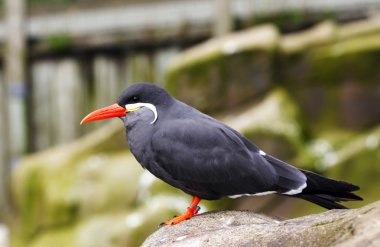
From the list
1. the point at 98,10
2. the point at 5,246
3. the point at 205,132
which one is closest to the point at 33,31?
the point at 98,10

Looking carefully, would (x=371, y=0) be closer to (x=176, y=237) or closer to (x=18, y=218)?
(x=18, y=218)

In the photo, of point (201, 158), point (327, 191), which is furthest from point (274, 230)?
point (201, 158)

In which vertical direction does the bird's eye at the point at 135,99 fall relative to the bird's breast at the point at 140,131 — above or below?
above

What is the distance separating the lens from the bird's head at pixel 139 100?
13.4ft

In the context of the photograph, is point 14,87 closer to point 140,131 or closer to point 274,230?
point 140,131

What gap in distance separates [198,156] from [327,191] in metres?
0.67

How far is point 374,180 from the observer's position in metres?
7.27

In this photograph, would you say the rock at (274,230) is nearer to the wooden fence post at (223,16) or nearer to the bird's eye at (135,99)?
the bird's eye at (135,99)

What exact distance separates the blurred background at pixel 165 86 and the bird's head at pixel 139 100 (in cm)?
330

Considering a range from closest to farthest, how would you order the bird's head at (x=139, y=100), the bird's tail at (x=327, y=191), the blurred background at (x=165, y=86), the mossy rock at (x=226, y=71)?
the bird's tail at (x=327, y=191) → the bird's head at (x=139, y=100) → the blurred background at (x=165, y=86) → the mossy rock at (x=226, y=71)

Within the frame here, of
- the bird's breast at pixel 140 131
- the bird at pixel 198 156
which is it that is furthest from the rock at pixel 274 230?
the bird's breast at pixel 140 131

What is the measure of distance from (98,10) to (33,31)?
0.87 meters

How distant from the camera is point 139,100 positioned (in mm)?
4082

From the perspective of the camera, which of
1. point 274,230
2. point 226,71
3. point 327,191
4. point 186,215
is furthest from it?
point 226,71
